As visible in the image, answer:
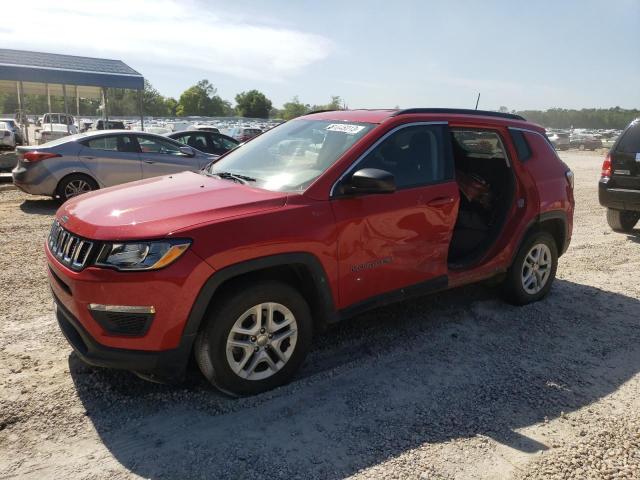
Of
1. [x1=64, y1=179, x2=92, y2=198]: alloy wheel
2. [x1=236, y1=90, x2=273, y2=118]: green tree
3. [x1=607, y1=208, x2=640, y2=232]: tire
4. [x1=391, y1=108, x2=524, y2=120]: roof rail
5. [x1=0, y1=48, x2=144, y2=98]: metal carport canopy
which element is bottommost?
[x1=607, y1=208, x2=640, y2=232]: tire

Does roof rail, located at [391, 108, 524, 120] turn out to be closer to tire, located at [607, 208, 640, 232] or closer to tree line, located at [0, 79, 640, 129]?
tire, located at [607, 208, 640, 232]

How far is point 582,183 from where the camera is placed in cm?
1594

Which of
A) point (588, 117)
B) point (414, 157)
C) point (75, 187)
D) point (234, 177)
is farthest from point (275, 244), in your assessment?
point (588, 117)

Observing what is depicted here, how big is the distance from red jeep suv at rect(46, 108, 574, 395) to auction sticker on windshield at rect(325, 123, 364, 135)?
0.01 m

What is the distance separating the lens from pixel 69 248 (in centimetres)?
312

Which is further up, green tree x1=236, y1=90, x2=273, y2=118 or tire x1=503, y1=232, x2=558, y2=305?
green tree x1=236, y1=90, x2=273, y2=118

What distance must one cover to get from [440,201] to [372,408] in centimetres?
167

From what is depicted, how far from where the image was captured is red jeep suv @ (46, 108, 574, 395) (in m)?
2.88

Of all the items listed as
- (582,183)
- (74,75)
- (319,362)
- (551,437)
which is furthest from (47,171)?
(582,183)

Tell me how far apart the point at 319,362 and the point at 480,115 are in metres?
2.63

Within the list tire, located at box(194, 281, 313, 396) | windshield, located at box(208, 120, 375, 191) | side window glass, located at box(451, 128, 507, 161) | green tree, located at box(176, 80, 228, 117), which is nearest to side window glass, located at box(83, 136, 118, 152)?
windshield, located at box(208, 120, 375, 191)

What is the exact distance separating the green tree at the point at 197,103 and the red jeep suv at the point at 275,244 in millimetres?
108371

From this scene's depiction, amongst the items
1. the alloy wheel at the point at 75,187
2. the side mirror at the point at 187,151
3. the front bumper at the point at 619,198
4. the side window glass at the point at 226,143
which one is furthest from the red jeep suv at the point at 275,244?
the side window glass at the point at 226,143

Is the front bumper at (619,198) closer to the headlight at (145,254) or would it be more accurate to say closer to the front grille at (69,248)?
the headlight at (145,254)
